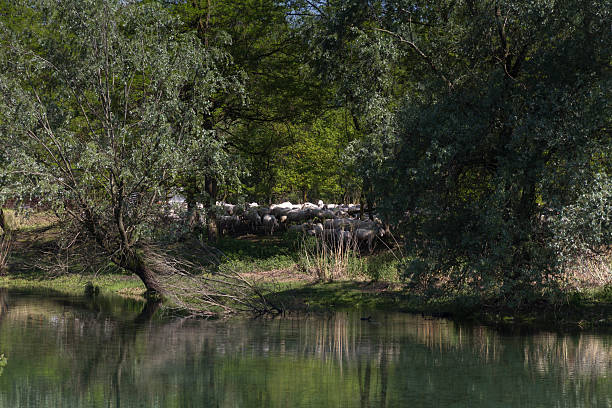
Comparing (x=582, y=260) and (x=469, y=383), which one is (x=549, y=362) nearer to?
(x=469, y=383)

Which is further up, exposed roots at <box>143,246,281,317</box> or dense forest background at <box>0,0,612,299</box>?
dense forest background at <box>0,0,612,299</box>

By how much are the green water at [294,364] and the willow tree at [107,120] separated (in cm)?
274

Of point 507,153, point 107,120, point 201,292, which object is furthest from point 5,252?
point 507,153

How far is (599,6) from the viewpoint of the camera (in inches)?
567

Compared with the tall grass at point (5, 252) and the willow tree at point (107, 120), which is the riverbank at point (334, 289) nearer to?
the tall grass at point (5, 252)

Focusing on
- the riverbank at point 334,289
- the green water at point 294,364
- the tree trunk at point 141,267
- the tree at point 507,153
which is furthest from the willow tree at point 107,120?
the tree at point 507,153

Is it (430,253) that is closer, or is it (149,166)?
(430,253)

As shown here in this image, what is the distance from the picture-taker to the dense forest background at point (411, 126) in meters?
15.0

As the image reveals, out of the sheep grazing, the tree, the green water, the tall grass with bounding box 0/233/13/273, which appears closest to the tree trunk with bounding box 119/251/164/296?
the green water

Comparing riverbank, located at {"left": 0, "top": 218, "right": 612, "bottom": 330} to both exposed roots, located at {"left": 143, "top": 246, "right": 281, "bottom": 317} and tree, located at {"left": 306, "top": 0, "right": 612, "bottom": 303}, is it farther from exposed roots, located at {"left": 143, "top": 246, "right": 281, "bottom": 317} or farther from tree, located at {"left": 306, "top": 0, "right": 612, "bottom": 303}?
tree, located at {"left": 306, "top": 0, "right": 612, "bottom": 303}

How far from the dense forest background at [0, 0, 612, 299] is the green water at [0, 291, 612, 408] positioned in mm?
1897

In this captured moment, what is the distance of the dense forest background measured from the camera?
14969mm

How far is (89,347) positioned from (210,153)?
7402mm

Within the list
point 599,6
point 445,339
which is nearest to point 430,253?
point 445,339
